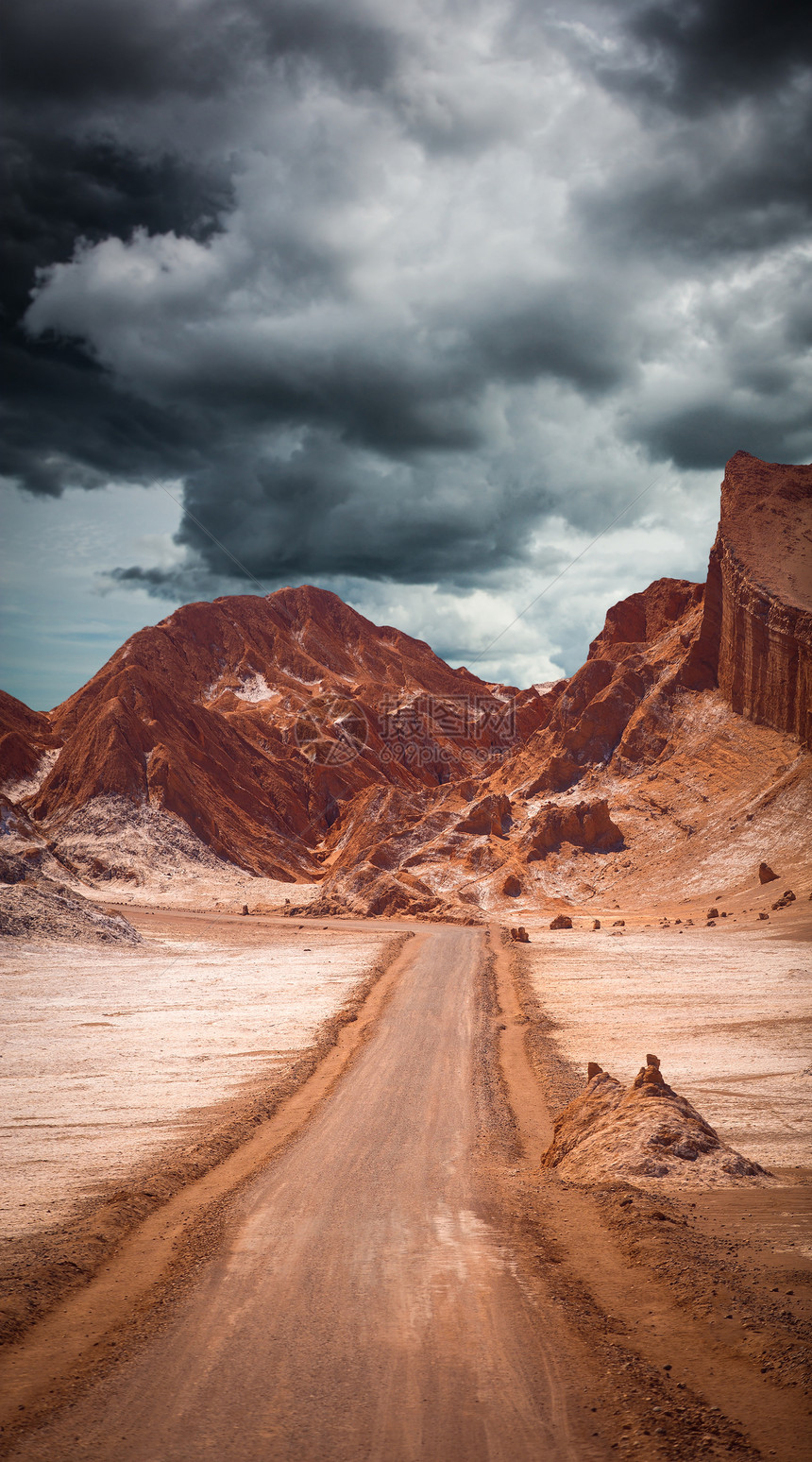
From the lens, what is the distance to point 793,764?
5725 centimetres

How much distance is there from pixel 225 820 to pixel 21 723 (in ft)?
98.8

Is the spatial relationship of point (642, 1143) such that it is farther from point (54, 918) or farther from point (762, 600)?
point (762, 600)

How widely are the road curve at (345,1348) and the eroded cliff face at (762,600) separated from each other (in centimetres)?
5688

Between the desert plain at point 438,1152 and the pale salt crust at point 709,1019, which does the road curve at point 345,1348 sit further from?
the pale salt crust at point 709,1019

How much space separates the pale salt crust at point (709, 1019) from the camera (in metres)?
13.7

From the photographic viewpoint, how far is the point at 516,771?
8844 centimetres

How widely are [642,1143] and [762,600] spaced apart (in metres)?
60.8

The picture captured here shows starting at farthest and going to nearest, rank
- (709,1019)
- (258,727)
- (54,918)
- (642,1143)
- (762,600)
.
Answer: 1. (258,727)
2. (762,600)
3. (54,918)
4. (709,1019)
5. (642,1143)

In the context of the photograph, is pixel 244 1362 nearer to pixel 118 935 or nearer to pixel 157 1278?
pixel 157 1278

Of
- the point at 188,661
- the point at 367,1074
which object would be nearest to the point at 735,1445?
the point at 367,1074

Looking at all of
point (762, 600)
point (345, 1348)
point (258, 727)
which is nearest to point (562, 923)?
point (762, 600)

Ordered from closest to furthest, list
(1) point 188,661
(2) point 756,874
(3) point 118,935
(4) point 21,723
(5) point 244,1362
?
(5) point 244,1362
(3) point 118,935
(2) point 756,874
(4) point 21,723
(1) point 188,661

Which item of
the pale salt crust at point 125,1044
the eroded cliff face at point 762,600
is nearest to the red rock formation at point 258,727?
the eroded cliff face at point 762,600

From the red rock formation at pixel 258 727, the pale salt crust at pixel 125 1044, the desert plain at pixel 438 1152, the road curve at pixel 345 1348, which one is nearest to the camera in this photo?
the road curve at pixel 345 1348
